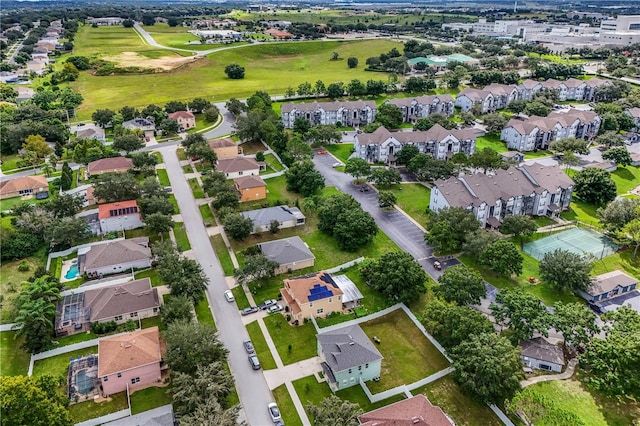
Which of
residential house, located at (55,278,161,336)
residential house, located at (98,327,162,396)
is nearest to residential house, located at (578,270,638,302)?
residential house, located at (98,327,162,396)

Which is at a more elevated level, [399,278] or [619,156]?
[619,156]

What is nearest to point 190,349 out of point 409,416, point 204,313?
point 204,313

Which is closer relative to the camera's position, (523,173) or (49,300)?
(49,300)

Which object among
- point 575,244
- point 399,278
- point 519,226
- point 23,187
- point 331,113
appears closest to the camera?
point 399,278

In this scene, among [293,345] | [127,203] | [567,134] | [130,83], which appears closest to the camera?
[293,345]

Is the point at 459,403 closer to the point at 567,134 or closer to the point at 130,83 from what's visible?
the point at 567,134

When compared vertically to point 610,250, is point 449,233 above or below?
above

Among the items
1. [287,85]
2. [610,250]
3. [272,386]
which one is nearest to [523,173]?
[610,250]

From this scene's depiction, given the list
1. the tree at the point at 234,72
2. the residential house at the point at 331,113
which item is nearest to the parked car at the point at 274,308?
the residential house at the point at 331,113

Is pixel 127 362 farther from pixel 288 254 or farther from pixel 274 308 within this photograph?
pixel 288 254
